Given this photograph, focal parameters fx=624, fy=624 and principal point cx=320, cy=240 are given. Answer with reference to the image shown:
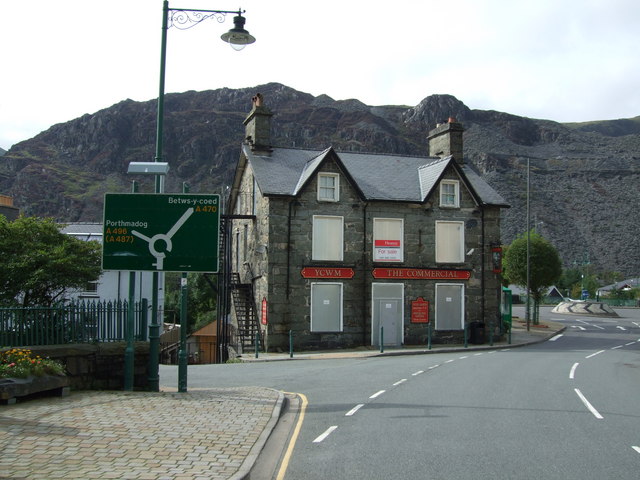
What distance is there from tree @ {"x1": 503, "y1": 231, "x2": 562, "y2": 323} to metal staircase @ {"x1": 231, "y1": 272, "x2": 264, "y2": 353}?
20.9 meters

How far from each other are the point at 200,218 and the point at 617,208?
150509mm

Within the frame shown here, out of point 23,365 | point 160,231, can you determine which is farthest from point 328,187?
point 23,365

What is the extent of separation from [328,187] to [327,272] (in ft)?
12.8

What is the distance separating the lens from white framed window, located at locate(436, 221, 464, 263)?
99.5 ft

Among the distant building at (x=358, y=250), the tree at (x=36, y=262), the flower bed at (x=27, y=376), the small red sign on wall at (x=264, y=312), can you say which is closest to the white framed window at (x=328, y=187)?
the distant building at (x=358, y=250)

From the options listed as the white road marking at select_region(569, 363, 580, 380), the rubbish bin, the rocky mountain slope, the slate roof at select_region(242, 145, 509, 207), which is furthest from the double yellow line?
the rocky mountain slope

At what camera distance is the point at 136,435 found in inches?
338

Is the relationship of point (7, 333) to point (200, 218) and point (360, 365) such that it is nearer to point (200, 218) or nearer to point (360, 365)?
point (200, 218)

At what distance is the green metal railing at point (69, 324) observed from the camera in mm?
11992

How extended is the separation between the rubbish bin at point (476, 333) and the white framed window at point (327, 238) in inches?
295

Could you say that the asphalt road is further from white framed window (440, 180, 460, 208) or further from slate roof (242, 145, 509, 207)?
white framed window (440, 180, 460, 208)

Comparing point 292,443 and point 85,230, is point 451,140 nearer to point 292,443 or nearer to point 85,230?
point 292,443

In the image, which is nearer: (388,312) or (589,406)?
(589,406)

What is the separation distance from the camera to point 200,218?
13125 millimetres
